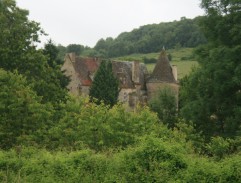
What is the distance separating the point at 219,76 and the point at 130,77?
129 ft

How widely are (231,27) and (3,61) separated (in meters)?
14.6

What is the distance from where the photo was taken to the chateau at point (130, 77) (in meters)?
60.2

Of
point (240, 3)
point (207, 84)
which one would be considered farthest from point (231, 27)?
point (207, 84)

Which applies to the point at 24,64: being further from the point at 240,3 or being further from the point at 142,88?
the point at 142,88

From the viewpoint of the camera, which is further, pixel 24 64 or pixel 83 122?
pixel 24 64

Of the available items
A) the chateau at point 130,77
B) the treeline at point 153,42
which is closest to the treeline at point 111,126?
the chateau at point 130,77

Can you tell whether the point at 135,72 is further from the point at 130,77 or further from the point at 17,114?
the point at 17,114

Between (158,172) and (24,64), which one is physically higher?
(24,64)

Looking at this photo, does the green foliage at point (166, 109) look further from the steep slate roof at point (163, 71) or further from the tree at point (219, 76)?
the steep slate roof at point (163, 71)

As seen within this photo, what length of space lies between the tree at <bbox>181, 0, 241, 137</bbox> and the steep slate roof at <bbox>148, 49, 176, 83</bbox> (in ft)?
106

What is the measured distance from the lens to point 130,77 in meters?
65.1

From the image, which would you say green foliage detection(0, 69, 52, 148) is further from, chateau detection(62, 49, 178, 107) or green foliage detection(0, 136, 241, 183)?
chateau detection(62, 49, 178, 107)

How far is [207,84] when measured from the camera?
27.2m

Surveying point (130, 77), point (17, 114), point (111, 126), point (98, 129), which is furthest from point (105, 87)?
point (98, 129)
